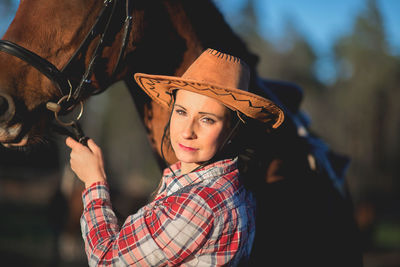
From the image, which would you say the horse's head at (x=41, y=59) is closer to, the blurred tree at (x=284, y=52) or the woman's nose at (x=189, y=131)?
the woman's nose at (x=189, y=131)

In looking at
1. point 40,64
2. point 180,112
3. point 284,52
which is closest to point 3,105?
point 40,64

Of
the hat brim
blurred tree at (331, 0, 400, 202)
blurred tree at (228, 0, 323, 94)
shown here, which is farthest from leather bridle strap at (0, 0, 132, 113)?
blurred tree at (228, 0, 323, 94)

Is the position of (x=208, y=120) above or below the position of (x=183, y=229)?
above

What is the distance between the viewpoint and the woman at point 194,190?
137 cm

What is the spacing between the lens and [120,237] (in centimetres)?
142

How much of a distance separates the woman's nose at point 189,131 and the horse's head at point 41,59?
68 centimetres

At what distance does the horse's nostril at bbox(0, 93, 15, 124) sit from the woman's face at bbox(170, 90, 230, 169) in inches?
29.5

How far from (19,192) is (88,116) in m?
5.19

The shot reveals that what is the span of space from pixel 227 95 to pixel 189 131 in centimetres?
22

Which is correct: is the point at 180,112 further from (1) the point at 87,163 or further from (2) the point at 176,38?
(2) the point at 176,38

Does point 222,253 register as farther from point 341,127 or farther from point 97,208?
point 341,127

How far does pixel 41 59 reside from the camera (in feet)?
5.54

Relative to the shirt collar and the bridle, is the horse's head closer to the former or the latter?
the bridle

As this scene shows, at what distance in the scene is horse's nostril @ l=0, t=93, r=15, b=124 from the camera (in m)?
1.58
